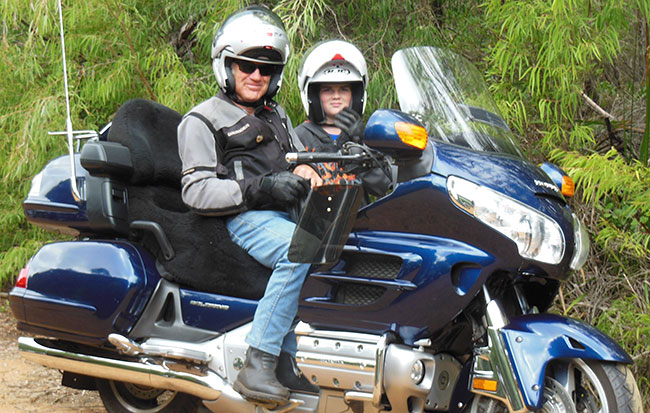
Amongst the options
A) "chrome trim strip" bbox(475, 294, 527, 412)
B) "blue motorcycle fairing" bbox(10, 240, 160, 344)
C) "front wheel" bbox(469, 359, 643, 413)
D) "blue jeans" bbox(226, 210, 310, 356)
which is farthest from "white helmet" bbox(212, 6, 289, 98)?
"front wheel" bbox(469, 359, 643, 413)

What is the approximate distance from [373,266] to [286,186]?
0.48 meters

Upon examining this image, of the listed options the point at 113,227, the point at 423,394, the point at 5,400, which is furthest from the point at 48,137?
the point at 423,394

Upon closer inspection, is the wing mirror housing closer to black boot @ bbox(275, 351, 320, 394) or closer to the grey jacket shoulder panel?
the grey jacket shoulder panel

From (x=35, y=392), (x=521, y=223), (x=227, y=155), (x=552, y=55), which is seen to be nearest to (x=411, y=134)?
(x=521, y=223)

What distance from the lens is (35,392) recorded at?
4871 mm

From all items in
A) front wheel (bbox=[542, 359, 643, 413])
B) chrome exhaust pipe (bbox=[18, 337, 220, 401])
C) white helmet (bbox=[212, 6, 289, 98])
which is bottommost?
chrome exhaust pipe (bbox=[18, 337, 220, 401])

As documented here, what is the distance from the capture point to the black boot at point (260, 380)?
3.21 meters

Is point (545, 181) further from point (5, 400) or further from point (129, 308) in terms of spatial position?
point (5, 400)

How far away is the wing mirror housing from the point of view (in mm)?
2787

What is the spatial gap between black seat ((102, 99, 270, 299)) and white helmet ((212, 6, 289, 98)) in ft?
1.35

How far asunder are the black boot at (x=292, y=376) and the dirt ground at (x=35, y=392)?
1.56 metres

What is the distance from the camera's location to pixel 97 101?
6289 mm

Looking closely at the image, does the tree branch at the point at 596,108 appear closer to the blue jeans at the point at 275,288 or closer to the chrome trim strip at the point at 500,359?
the blue jeans at the point at 275,288

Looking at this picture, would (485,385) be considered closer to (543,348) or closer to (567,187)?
(543,348)
